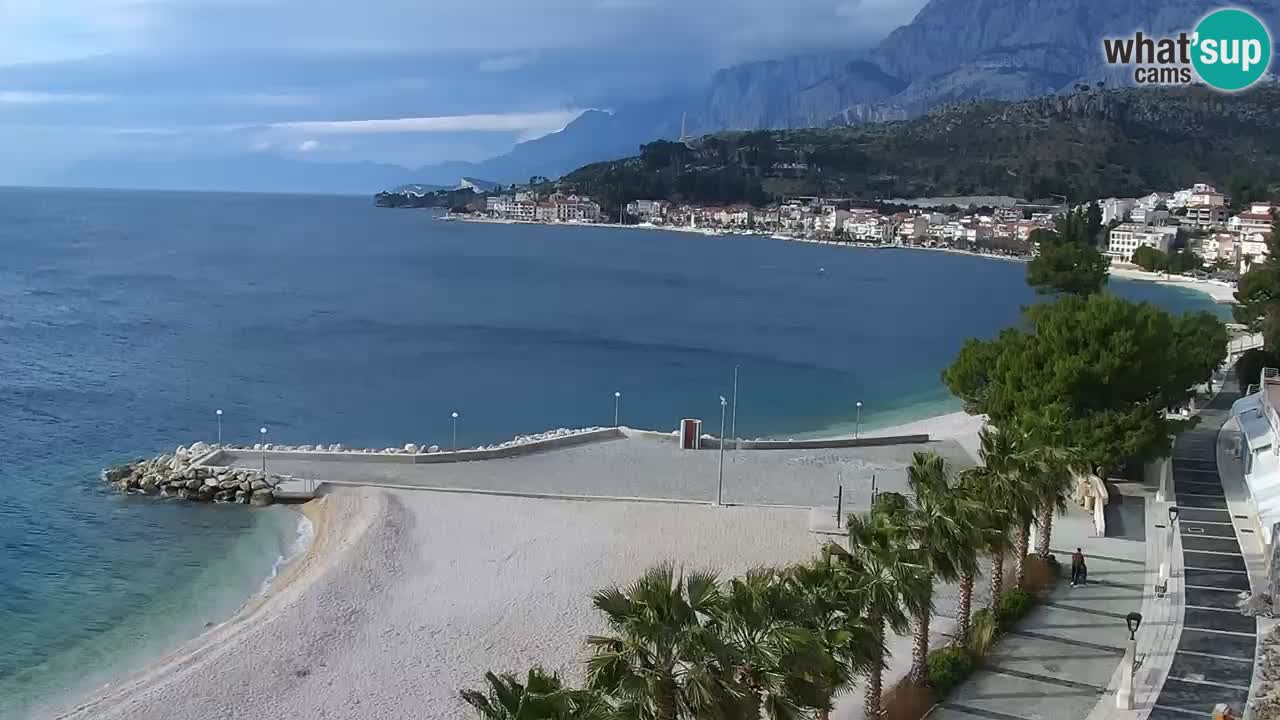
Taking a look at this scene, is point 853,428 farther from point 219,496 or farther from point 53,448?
point 53,448

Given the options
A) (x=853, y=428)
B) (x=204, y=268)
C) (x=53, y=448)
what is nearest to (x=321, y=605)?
(x=53, y=448)

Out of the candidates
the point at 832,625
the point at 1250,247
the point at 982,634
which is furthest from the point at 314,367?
the point at 1250,247

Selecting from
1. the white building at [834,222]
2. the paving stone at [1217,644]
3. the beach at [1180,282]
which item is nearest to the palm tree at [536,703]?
the paving stone at [1217,644]

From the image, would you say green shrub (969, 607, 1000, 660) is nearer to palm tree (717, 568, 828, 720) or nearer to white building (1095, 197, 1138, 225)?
palm tree (717, 568, 828, 720)

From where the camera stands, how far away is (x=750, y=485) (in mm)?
27875

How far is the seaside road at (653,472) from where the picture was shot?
27156 millimetres

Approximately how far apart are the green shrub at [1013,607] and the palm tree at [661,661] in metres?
9.03

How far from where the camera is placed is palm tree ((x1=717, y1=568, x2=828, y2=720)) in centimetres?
942

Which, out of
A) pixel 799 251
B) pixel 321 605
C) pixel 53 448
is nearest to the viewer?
pixel 321 605

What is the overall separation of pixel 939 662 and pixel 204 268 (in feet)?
347

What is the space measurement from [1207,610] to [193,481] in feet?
76.3

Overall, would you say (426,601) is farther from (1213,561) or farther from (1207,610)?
(1213,561)

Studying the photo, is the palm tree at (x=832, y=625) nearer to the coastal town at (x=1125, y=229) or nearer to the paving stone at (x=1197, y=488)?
the paving stone at (x=1197, y=488)

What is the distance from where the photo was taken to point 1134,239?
141 metres
